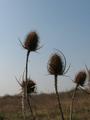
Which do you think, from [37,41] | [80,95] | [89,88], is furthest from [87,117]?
[80,95]

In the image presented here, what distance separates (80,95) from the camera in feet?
134

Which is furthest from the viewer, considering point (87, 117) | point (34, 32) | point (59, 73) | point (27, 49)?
point (87, 117)

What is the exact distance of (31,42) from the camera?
9586 mm

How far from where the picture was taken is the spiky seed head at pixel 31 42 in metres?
9.49

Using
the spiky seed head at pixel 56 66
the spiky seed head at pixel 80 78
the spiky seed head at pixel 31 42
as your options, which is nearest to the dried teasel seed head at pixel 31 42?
the spiky seed head at pixel 31 42

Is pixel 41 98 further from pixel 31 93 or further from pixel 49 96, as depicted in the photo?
pixel 31 93

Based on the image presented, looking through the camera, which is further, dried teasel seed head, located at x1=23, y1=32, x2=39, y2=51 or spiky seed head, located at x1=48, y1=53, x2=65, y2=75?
dried teasel seed head, located at x1=23, y1=32, x2=39, y2=51

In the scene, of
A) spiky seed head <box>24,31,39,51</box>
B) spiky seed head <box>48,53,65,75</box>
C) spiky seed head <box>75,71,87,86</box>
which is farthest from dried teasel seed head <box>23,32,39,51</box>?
spiky seed head <box>75,71,87,86</box>

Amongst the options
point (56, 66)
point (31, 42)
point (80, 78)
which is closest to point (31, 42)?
point (31, 42)

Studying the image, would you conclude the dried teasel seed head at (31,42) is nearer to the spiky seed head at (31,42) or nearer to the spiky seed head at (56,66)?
the spiky seed head at (31,42)

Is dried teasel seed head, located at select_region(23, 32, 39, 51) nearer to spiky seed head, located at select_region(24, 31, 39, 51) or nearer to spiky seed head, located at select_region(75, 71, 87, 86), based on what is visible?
spiky seed head, located at select_region(24, 31, 39, 51)

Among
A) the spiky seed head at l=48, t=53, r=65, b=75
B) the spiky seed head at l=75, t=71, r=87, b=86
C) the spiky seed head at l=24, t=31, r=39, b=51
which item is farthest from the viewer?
the spiky seed head at l=75, t=71, r=87, b=86

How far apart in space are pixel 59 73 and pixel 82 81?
164 cm

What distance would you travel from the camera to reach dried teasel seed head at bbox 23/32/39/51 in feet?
31.1
